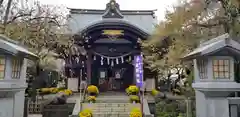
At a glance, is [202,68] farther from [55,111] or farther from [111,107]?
[111,107]

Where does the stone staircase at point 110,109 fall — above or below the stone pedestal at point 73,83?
below

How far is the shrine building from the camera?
2311 cm

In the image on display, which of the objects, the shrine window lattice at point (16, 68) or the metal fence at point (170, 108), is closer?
the shrine window lattice at point (16, 68)

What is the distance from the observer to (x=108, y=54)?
82.3 ft

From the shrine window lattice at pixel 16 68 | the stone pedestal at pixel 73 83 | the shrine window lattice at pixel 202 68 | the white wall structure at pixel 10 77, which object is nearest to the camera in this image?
the white wall structure at pixel 10 77

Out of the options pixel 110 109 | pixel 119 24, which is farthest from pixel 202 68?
pixel 119 24

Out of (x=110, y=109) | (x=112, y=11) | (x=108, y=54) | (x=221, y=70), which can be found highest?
(x=112, y=11)

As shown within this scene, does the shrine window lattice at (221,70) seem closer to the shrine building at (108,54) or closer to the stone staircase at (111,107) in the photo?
the stone staircase at (111,107)

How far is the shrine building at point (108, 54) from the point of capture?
23.1 metres

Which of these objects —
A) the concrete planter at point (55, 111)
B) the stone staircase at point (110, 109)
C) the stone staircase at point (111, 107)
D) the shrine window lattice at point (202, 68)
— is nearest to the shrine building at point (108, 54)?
the stone staircase at point (111, 107)

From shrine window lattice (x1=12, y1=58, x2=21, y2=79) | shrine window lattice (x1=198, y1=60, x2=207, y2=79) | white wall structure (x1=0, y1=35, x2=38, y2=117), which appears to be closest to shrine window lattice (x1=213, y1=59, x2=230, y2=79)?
shrine window lattice (x1=198, y1=60, x2=207, y2=79)

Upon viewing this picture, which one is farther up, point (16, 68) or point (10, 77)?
point (16, 68)

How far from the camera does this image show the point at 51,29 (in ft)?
57.9

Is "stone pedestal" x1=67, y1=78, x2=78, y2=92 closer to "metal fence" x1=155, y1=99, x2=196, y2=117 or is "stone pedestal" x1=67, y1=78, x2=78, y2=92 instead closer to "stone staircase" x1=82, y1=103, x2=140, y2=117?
"stone staircase" x1=82, y1=103, x2=140, y2=117
